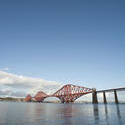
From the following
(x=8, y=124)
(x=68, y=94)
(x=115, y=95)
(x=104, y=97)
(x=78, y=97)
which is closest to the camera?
(x=8, y=124)

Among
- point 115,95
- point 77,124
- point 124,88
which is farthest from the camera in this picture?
point 115,95

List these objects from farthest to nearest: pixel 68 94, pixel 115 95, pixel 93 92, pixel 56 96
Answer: pixel 56 96 < pixel 68 94 < pixel 93 92 < pixel 115 95

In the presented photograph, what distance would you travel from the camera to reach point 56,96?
177 metres

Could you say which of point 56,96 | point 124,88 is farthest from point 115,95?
point 56,96

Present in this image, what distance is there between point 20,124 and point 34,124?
1582 mm

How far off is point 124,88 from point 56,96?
93.8m

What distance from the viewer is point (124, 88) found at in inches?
4178

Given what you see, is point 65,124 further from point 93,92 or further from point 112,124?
point 93,92

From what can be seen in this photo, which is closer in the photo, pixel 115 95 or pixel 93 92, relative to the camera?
pixel 115 95

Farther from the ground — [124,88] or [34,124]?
[124,88]

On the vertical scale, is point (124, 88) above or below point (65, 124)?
above

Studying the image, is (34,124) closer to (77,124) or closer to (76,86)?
(77,124)

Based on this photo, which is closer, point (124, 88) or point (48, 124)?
point (48, 124)

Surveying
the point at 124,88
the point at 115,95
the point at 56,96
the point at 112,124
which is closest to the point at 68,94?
the point at 56,96
